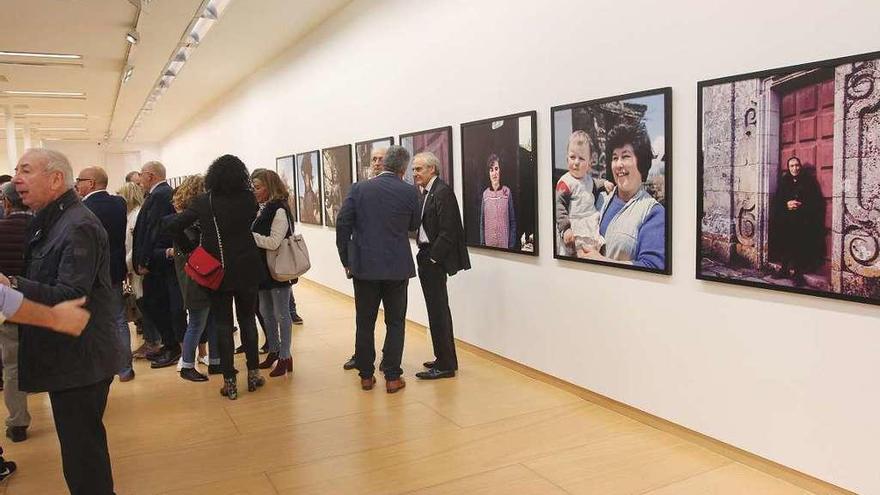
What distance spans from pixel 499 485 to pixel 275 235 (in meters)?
2.74

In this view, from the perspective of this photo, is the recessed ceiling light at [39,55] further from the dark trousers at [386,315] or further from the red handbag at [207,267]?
the dark trousers at [386,315]

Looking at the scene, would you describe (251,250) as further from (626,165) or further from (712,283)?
(712,283)

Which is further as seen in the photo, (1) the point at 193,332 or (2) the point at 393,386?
(1) the point at 193,332

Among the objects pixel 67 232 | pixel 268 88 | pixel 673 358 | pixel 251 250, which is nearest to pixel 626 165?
pixel 673 358

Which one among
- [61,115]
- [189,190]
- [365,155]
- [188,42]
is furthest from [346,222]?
[61,115]

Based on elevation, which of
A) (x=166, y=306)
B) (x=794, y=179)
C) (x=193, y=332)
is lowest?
(x=193, y=332)

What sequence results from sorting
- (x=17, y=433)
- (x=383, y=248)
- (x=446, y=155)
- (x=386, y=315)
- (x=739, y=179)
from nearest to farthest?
(x=739, y=179) → (x=17, y=433) → (x=383, y=248) → (x=386, y=315) → (x=446, y=155)

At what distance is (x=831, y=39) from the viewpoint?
3.09 m

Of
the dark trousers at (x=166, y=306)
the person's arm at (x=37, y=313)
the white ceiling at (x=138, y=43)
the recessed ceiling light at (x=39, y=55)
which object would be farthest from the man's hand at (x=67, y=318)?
the recessed ceiling light at (x=39, y=55)

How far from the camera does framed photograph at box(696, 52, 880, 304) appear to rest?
9.82ft

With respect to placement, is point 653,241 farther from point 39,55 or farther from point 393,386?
point 39,55

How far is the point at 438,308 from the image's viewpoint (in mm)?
5395

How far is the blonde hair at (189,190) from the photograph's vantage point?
5.39 metres

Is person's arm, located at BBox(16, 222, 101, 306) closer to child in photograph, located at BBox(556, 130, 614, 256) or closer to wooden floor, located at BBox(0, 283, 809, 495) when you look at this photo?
wooden floor, located at BBox(0, 283, 809, 495)
